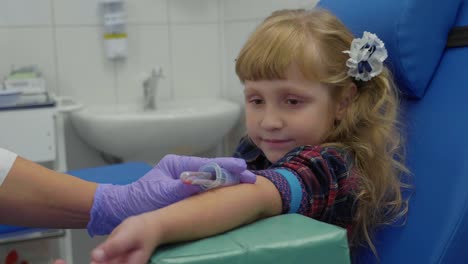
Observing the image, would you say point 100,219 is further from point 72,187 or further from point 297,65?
point 297,65

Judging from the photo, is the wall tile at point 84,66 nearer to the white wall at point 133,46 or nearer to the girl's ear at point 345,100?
the white wall at point 133,46

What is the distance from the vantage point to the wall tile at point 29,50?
1979mm

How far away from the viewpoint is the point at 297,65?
90 cm

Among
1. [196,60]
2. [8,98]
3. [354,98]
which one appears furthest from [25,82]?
[354,98]

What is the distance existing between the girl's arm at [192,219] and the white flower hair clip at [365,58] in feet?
1.00

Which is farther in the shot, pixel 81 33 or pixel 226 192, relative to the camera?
pixel 81 33

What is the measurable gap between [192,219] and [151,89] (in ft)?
5.02

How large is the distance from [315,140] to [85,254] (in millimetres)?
1403

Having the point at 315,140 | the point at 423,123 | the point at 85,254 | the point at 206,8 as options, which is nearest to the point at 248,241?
the point at 315,140

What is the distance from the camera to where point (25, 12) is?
2.00m

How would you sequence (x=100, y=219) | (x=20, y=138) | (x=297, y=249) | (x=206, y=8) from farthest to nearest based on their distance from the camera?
1. (x=206, y=8)
2. (x=20, y=138)
3. (x=100, y=219)
4. (x=297, y=249)

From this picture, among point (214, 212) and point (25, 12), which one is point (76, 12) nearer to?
point (25, 12)

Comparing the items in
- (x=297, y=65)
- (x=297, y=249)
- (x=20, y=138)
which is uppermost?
(x=297, y=65)

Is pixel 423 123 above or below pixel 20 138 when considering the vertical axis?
above
